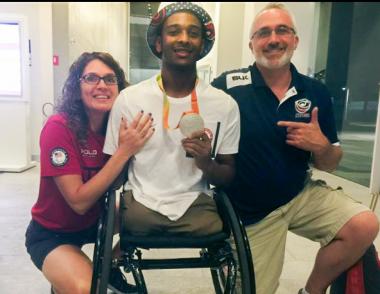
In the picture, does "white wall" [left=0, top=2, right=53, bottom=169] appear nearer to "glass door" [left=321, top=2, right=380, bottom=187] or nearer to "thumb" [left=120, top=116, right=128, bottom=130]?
"thumb" [left=120, top=116, right=128, bottom=130]

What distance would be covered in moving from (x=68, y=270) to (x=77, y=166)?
0.34 meters

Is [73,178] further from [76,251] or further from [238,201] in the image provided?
[238,201]

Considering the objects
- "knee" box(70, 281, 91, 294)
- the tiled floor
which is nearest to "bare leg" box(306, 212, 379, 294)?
the tiled floor

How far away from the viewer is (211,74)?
515 cm

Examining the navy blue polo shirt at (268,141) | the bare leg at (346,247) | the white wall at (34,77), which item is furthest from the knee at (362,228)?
the white wall at (34,77)

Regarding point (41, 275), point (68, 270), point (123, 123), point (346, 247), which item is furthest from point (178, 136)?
point (41, 275)

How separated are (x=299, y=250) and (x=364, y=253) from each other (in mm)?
1064

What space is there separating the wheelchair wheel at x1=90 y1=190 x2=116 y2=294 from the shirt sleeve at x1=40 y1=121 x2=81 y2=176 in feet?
0.76

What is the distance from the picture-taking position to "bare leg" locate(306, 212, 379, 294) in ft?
4.59

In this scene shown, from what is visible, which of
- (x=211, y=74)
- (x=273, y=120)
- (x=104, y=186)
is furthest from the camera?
(x=211, y=74)

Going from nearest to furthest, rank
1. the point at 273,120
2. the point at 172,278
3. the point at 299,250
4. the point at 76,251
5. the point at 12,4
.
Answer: the point at 76,251 → the point at 273,120 → the point at 172,278 → the point at 299,250 → the point at 12,4

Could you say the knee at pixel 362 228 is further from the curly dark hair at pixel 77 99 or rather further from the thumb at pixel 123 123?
the curly dark hair at pixel 77 99

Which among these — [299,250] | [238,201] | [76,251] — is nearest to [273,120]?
[238,201]

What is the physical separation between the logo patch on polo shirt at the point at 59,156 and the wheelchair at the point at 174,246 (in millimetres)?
187
